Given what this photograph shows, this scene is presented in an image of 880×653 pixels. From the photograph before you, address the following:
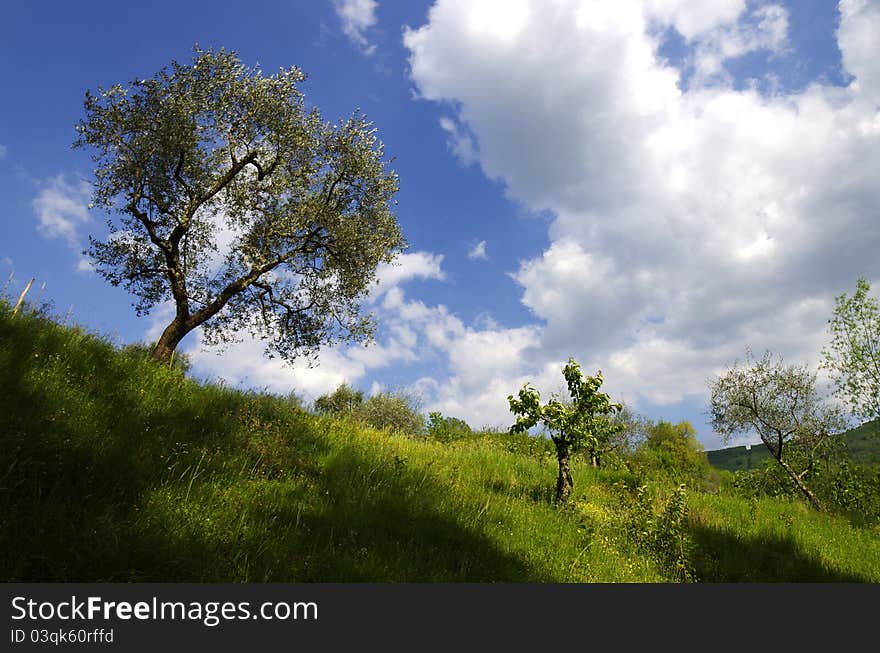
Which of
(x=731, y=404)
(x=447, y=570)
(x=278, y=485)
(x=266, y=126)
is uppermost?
(x=266, y=126)

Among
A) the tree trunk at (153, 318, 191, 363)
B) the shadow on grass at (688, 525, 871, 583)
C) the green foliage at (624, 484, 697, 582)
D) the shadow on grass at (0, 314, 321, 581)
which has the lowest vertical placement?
the shadow on grass at (688, 525, 871, 583)

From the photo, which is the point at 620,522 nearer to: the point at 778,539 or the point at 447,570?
the point at 778,539

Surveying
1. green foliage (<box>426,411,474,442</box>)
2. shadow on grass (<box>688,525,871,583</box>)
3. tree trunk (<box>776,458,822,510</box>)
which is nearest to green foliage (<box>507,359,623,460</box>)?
shadow on grass (<box>688,525,871,583</box>)

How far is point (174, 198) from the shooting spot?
70.3 feet

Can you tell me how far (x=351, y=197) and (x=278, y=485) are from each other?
1791 centimetres

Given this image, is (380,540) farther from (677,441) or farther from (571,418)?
(677,441)

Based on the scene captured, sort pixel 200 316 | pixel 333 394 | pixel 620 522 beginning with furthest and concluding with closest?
pixel 333 394 → pixel 200 316 → pixel 620 522

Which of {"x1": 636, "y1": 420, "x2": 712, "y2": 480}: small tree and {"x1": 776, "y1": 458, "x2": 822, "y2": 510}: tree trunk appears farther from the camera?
{"x1": 636, "y1": 420, "x2": 712, "y2": 480}: small tree

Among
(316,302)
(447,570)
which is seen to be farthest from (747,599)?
(316,302)

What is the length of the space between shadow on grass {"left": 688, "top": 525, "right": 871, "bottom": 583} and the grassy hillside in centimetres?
5

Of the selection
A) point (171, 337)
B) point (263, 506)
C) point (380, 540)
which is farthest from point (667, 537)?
point (171, 337)

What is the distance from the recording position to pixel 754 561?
1209 centimetres

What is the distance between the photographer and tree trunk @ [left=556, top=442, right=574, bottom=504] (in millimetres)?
12344

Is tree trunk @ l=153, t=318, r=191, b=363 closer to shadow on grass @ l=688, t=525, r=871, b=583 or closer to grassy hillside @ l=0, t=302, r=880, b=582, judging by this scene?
grassy hillside @ l=0, t=302, r=880, b=582
